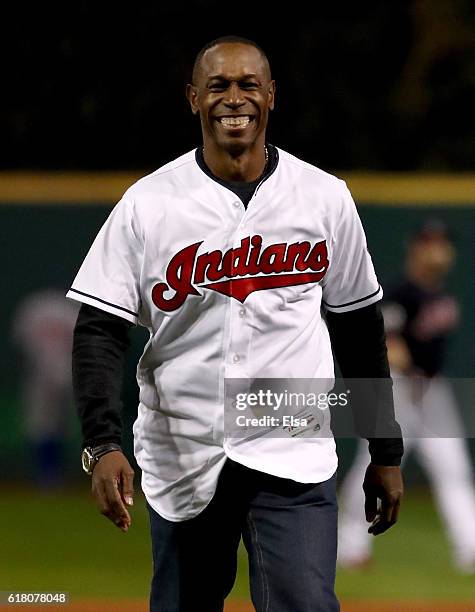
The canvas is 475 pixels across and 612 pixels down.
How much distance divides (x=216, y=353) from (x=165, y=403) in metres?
0.19

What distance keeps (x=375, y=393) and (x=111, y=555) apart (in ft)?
11.2

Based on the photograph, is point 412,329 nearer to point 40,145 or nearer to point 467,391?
point 467,391

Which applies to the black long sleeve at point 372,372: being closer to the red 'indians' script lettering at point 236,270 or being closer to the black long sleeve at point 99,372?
the red 'indians' script lettering at point 236,270

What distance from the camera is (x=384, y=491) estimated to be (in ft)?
10.1

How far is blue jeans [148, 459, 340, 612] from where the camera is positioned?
2830mm

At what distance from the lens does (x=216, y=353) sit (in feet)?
9.55

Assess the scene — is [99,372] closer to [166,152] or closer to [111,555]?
[111,555]

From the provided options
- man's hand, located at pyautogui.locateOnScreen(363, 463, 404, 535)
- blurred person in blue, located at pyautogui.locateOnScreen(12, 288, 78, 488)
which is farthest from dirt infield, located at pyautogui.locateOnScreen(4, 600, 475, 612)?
man's hand, located at pyautogui.locateOnScreen(363, 463, 404, 535)

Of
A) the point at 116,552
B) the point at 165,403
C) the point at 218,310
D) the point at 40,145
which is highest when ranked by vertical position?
the point at 40,145

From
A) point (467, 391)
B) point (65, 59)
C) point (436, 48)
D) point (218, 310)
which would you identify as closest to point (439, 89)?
point (436, 48)

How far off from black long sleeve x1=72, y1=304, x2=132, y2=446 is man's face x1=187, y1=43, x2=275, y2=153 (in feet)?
1.65

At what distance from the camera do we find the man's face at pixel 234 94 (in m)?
2.94

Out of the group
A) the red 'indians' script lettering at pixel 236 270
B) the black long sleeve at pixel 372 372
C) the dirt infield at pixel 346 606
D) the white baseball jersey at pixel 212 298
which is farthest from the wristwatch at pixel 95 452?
the dirt infield at pixel 346 606

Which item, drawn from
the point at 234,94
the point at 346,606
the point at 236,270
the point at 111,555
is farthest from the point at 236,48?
the point at 111,555
